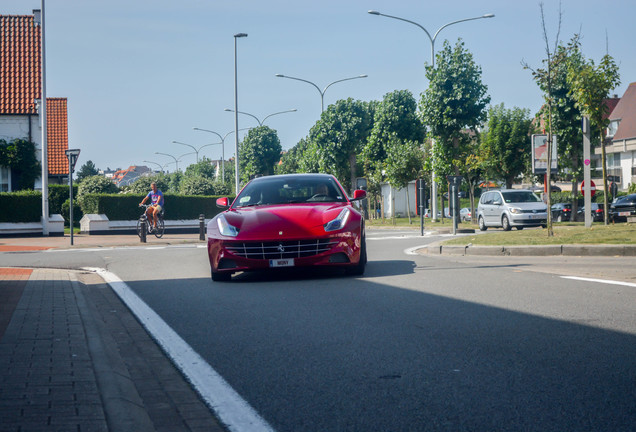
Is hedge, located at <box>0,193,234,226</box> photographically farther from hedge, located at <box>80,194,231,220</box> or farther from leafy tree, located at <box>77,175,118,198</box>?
leafy tree, located at <box>77,175,118,198</box>

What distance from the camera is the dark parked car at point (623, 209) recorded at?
32062 millimetres

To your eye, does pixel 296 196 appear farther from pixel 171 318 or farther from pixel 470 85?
pixel 470 85

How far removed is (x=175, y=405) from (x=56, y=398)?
64 centimetres

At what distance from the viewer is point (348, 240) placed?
32.9ft

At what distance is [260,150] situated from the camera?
2975 inches

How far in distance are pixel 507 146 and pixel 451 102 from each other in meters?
26.6

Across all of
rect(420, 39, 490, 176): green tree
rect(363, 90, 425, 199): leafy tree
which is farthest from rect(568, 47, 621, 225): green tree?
rect(363, 90, 425, 199): leafy tree

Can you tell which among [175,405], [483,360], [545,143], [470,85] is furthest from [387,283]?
[470,85]

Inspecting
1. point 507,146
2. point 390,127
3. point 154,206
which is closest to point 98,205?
point 154,206

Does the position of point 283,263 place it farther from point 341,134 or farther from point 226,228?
point 341,134

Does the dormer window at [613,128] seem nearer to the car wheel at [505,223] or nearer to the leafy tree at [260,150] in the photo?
the leafy tree at [260,150]

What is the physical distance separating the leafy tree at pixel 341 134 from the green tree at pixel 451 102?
21539mm

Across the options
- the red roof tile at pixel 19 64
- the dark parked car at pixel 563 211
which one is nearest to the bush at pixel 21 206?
the red roof tile at pixel 19 64

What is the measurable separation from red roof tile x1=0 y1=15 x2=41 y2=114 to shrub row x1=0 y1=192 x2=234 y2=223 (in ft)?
17.2
